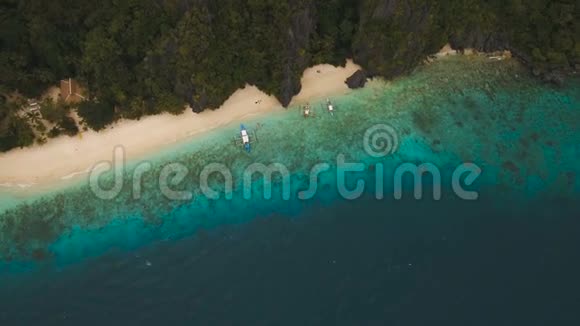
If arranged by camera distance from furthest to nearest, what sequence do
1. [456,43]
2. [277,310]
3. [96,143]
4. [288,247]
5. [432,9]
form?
1. [456,43]
2. [432,9]
3. [96,143]
4. [288,247]
5. [277,310]

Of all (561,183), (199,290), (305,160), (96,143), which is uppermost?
(96,143)

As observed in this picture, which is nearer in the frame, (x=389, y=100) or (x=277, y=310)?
(x=277, y=310)

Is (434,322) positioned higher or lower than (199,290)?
lower

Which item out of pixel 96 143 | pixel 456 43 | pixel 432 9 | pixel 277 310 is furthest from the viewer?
pixel 456 43

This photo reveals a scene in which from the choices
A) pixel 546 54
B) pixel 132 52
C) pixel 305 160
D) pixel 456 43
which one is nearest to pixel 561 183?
pixel 546 54

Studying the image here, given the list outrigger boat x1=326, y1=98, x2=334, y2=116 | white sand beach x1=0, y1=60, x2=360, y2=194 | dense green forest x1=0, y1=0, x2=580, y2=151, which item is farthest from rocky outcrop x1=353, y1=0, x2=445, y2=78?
outrigger boat x1=326, y1=98, x2=334, y2=116

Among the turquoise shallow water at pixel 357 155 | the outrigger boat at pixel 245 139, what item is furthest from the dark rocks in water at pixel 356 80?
the outrigger boat at pixel 245 139

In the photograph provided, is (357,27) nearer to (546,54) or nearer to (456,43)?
(456,43)
